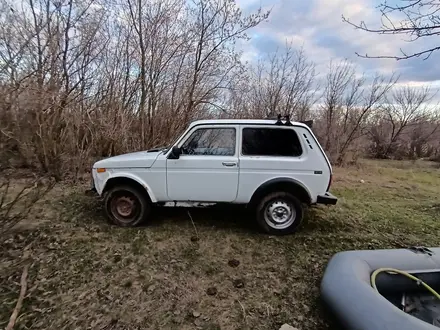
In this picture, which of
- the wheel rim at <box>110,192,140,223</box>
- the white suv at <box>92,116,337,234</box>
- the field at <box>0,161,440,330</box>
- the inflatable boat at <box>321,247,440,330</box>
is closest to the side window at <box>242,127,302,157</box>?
the white suv at <box>92,116,337,234</box>

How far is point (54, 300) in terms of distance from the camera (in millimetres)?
3047

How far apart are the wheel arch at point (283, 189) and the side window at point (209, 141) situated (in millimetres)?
791

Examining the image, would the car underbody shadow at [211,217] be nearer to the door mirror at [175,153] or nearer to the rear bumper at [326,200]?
the door mirror at [175,153]

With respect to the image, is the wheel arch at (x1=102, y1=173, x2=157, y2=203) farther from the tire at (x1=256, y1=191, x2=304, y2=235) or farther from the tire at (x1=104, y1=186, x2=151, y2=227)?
the tire at (x1=256, y1=191, x2=304, y2=235)

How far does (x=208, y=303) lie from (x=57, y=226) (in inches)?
115

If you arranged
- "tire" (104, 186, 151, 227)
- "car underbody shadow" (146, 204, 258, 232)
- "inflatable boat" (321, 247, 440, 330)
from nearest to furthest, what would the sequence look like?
1. "inflatable boat" (321, 247, 440, 330)
2. "tire" (104, 186, 151, 227)
3. "car underbody shadow" (146, 204, 258, 232)

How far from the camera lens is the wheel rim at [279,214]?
4.41 metres

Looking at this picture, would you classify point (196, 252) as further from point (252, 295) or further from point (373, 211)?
point (373, 211)

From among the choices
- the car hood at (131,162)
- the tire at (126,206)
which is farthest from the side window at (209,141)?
the tire at (126,206)

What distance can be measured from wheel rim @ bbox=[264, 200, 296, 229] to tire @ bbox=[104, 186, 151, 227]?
1.86 meters

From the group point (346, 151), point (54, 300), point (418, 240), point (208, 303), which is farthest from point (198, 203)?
point (346, 151)

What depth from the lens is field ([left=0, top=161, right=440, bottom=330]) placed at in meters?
2.88

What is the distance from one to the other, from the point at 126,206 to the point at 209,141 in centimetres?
165

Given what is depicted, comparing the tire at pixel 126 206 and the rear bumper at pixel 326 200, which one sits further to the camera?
the tire at pixel 126 206
